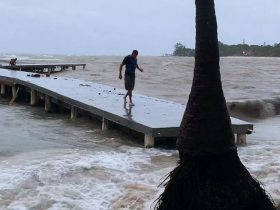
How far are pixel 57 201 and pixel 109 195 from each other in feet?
2.59

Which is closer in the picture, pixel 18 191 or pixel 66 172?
pixel 18 191

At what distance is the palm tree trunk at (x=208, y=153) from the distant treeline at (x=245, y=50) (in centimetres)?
13662

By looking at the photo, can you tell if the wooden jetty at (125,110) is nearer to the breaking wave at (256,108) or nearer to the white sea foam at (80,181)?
the white sea foam at (80,181)

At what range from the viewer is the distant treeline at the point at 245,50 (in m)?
140

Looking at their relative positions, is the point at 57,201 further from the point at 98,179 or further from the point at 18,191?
the point at 98,179

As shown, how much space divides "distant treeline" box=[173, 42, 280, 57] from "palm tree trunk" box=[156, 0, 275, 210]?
13662 cm

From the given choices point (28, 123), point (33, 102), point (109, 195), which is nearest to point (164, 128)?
point (109, 195)

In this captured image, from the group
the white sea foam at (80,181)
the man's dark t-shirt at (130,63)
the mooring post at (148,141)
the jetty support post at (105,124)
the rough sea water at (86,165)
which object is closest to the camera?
the white sea foam at (80,181)

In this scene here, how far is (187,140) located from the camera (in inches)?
176

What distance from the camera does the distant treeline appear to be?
13975 centimetres

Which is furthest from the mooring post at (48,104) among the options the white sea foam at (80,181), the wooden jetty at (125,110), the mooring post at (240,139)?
the mooring post at (240,139)

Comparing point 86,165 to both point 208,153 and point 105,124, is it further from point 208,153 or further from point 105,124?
point 208,153

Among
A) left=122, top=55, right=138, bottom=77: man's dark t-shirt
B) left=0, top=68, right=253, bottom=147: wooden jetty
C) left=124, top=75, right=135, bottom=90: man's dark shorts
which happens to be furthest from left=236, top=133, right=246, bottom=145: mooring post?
left=124, top=75, right=135, bottom=90: man's dark shorts

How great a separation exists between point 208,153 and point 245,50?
498ft
